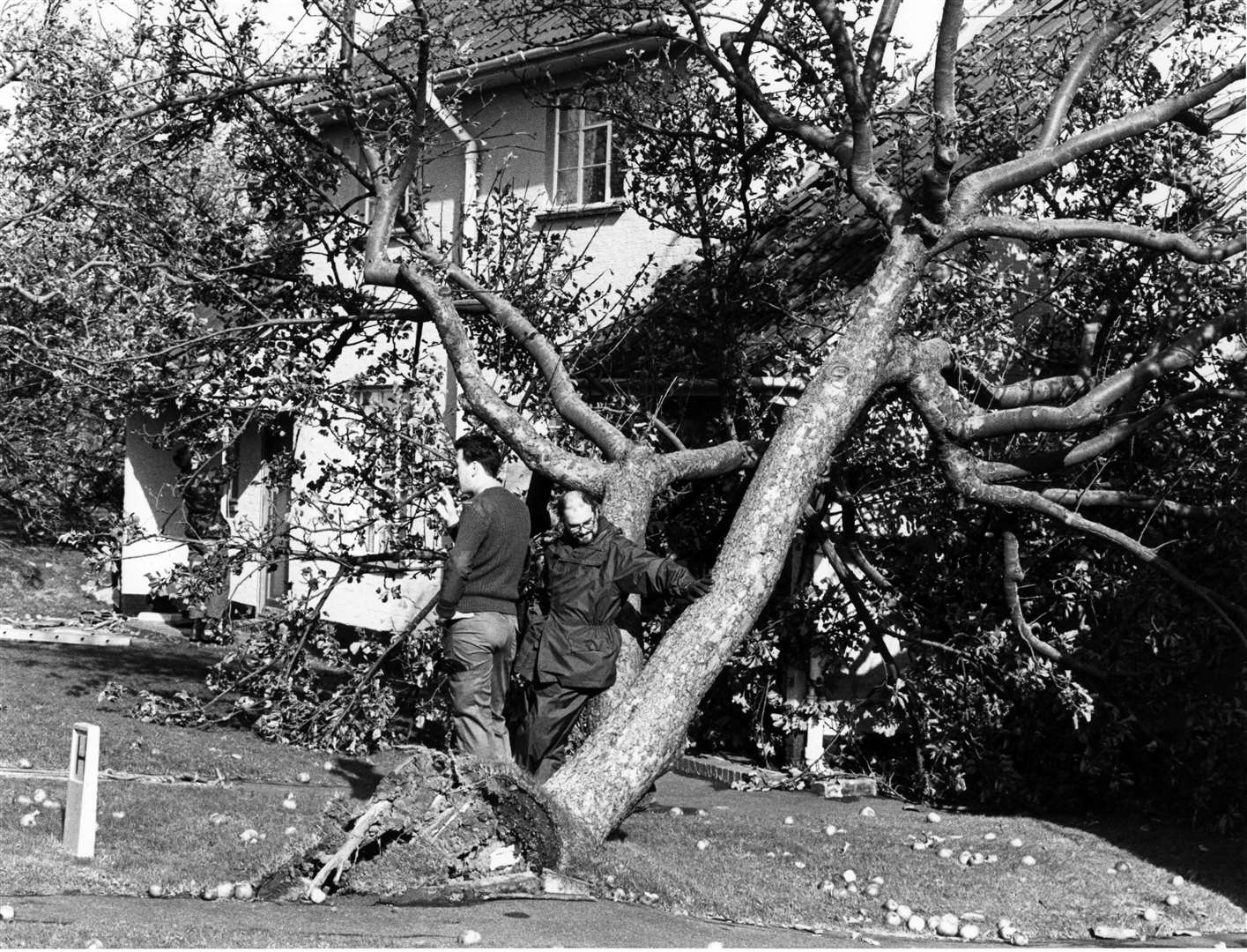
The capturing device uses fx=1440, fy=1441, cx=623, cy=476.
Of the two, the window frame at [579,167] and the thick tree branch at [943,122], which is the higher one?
the window frame at [579,167]

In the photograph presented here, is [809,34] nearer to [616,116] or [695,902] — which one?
[616,116]

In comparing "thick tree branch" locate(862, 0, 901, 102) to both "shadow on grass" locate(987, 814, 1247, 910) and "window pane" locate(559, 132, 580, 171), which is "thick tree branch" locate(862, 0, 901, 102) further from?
"window pane" locate(559, 132, 580, 171)

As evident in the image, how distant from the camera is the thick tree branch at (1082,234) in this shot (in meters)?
8.38

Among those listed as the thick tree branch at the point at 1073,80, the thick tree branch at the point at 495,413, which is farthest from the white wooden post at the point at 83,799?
the thick tree branch at the point at 1073,80

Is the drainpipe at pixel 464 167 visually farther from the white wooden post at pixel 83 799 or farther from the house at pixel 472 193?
the white wooden post at pixel 83 799

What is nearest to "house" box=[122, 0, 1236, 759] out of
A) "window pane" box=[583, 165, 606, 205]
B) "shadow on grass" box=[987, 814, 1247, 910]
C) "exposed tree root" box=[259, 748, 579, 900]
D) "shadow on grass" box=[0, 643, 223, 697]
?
"window pane" box=[583, 165, 606, 205]

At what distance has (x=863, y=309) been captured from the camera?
835 cm

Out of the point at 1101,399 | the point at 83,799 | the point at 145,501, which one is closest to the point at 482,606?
the point at 83,799

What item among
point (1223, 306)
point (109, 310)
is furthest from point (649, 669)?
→ point (109, 310)

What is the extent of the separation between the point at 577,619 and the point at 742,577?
92cm

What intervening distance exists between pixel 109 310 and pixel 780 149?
676 centimetres

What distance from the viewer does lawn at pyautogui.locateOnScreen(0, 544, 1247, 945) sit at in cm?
675

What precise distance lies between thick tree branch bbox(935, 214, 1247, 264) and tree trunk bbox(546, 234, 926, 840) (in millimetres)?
316

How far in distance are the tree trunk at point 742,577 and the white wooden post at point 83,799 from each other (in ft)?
6.98
